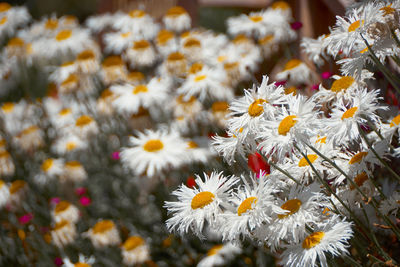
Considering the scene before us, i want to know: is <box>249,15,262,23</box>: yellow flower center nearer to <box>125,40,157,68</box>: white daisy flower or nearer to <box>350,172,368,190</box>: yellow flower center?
<box>125,40,157,68</box>: white daisy flower

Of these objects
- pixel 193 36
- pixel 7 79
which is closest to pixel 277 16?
pixel 193 36

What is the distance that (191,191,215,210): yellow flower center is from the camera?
2.40 feet

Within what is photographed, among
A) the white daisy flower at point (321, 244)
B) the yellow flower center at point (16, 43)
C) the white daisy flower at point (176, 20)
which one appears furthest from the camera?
the yellow flower center at point (16, 43)

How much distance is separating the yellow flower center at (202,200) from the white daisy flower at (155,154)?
25.9 inches

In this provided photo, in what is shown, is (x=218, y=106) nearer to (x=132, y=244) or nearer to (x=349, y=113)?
(x=132, y=244)

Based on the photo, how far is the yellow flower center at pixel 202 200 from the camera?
2.40 feet

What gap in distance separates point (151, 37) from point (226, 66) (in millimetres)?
570

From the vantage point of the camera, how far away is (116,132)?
2.09m

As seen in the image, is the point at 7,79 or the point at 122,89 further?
the point at 7,79

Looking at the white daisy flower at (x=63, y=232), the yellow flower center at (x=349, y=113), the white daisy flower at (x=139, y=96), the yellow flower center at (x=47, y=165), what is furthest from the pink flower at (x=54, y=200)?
the yellow flower center at (x=349, y=113)

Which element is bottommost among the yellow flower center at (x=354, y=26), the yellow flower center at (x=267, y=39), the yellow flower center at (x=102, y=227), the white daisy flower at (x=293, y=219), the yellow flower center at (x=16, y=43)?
the yellow flower center at (x=102, y=227)

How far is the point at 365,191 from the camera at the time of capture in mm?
776

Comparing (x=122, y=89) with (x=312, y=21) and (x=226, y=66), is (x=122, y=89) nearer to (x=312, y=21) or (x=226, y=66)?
(x=226, y=66)

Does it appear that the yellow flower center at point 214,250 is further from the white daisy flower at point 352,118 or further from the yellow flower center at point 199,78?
the white daisy flower at point 352,118
